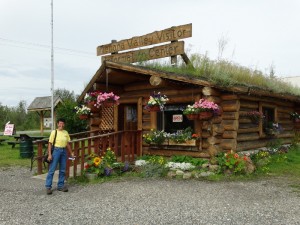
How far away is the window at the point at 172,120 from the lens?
10.5 m

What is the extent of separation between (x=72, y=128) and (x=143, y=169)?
1390 cm

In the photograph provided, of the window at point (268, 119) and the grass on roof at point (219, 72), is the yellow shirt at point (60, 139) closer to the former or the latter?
the grass on roof at point (219, 72)

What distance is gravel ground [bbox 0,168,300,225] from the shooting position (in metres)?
5.40

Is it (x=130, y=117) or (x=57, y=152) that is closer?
(x=57, y=152)

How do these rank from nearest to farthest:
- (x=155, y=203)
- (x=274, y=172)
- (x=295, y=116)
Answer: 1. (x=155, y=203)
2. (x=274, y=172)
3. (x=295, y=116)

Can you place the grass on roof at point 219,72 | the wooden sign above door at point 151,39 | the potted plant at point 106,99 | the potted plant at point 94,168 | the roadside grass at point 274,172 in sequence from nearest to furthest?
the roadside grass at point 274,172
the potted plant at point 94,168
the grass on roof at point 219,72
the potted plant at point 106,99
the wooden sign above door at point 151,39

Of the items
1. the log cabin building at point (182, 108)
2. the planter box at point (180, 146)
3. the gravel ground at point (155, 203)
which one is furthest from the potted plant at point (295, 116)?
the gravel ground at point (155, 203)

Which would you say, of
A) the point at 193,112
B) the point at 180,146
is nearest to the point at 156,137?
the point at 180,146

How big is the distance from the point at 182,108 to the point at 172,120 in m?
0.61

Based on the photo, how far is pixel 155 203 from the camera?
6.39 meters

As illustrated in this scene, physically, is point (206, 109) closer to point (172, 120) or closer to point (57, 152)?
point (172, 120)

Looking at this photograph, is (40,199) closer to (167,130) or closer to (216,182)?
(216,182)

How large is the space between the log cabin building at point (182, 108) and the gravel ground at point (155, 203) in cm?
191

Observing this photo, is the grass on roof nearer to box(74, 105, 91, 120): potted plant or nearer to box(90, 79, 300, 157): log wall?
box(90, 79, 300, 157): log wall
